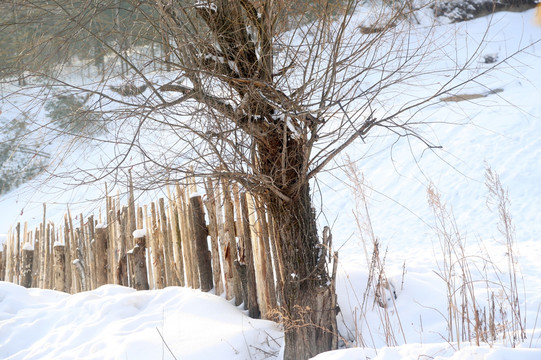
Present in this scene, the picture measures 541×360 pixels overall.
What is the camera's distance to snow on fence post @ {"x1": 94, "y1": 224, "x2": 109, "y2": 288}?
6379mm

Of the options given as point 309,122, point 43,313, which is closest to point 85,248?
point 43,313

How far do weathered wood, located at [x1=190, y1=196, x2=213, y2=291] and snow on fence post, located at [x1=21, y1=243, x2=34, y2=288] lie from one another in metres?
5.04

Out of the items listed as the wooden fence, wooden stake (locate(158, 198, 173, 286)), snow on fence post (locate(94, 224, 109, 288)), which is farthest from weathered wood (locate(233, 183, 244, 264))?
snow on fence post (locate(94, 224, 109, 288))

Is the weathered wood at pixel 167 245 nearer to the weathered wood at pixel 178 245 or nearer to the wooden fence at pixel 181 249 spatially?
the wooden fence at pixel 181 249

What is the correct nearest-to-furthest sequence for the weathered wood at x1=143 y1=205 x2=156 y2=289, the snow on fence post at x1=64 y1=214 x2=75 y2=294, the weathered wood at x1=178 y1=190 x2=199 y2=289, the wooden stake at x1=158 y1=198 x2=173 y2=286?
1. the weathered wood at x1=178 y1=190 x2=199 y2=289
2. the wooden stake at x1=158 y1=198 x2=173 y2=286
3. the weathered wood at x1=143 y1=205 x2=156 y2=289
4. the snow on fence post at x1=64 y1=214 x2=75 y2=294

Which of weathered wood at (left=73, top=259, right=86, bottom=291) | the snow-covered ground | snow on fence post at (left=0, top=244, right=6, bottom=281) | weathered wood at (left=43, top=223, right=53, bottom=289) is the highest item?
snow on fence post at (left=0, top=244, right=6, bottom=281)

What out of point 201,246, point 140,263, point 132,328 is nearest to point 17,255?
point 140,263

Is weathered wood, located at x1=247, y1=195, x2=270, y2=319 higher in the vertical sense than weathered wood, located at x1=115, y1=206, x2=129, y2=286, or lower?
lower

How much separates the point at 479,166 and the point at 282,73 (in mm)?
8072

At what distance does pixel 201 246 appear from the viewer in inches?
183

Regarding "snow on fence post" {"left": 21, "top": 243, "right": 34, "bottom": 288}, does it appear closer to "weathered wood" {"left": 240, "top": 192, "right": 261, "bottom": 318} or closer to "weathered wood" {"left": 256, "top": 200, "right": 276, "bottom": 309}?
"weathered wood" {"left": 240, "top": 192, "right": 261, "bottom": 318}

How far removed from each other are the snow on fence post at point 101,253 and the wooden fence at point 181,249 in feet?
0.04

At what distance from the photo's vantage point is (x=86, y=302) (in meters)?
4.76

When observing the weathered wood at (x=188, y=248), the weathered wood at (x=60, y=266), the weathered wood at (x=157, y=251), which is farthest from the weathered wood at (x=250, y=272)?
the weathered wood at (x=60, y=266)
